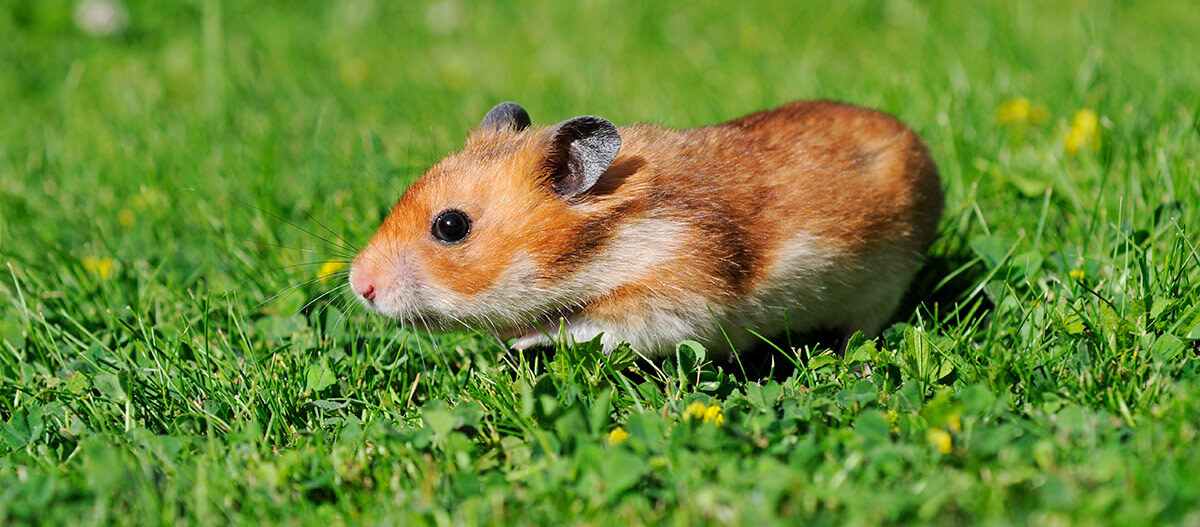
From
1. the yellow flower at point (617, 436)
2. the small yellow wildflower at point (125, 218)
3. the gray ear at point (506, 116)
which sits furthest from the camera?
the small yellow wildflower at point (125, 218)

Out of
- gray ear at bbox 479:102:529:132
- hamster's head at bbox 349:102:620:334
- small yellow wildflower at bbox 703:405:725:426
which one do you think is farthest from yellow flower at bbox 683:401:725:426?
gray ear at bbox 479:102:529:132

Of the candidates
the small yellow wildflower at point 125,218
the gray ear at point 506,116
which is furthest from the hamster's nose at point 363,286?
the small yellow wildflower at point 125,218

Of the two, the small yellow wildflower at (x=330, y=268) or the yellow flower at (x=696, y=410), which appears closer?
the yellow flower at (x=696, y=410)

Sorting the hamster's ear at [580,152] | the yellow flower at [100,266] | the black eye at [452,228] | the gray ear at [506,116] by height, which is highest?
the gray ear at [506,116]

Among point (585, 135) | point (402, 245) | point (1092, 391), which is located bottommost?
point (1092, 391)

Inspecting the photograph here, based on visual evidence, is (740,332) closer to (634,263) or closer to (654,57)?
(634,263)

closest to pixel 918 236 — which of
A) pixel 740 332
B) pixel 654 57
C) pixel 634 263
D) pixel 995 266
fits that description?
pixel 995 266

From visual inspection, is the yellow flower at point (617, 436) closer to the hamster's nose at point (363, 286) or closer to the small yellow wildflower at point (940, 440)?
the small yellow wildflower at point (940, 440)

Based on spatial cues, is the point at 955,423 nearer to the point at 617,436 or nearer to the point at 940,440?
the point at 940,440
